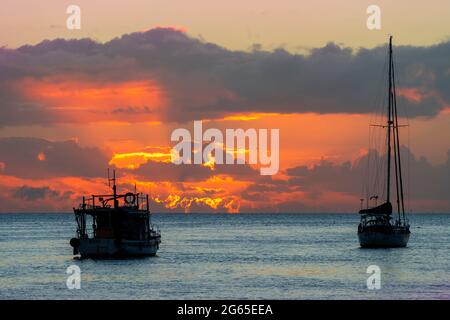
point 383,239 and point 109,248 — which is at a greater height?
point 109,248

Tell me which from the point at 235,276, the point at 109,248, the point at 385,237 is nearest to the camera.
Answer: the point at 235,276

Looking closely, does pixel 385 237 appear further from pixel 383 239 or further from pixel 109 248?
pixel 109 248

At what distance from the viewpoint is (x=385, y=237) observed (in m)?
89.3

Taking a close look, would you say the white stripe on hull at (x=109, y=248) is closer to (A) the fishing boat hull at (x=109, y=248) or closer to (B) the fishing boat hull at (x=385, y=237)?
(A) the fishing boat hull at (x=109, y=248)

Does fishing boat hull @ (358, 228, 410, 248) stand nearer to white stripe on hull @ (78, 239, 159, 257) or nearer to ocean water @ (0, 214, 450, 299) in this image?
ocean water @ (0, 214, 450, 299)

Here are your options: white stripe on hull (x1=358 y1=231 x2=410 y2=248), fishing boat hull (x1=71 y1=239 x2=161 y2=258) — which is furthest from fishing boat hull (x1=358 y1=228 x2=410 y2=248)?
fishing boat hull (x1=71 y1=239 x2=161 y2=258)

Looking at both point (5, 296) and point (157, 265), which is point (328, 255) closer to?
point (157, 265)

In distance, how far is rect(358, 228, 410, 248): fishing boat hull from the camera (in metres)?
89.4

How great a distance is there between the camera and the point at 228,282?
208ft

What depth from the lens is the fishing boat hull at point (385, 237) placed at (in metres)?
89.4

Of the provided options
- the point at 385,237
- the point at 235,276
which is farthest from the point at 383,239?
the point at 235,276
